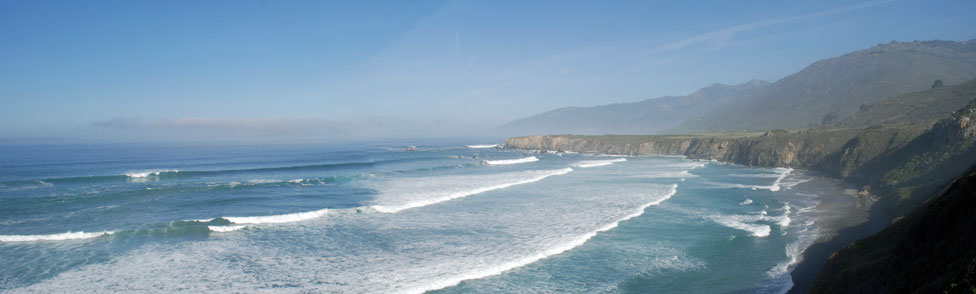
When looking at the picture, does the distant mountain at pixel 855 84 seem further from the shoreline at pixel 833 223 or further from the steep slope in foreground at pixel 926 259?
the steep slope in foreground at pixel 926 259

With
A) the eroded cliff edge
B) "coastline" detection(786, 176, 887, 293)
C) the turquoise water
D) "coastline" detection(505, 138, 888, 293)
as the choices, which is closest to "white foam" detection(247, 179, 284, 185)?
the turquoise water

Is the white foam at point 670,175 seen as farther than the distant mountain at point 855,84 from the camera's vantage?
No

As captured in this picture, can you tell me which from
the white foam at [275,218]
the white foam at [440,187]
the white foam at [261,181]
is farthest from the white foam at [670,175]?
the white foam at [261,181]

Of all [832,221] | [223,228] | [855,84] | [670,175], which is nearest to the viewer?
[832,221]

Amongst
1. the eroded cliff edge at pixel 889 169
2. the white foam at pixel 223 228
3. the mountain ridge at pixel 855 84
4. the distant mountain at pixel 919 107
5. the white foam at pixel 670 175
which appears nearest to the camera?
the eroded cliff edge at pixel 889 169

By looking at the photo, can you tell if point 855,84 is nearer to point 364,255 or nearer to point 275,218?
point 275,218

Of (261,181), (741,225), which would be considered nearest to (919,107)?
(741,225)

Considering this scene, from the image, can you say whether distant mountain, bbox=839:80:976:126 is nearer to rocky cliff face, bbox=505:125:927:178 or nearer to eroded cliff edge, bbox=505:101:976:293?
rocky cliff face, bbox=505:125:927:178

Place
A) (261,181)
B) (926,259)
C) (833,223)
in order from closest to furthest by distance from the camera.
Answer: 1. (926,259)
2. (833,223)
3. (261,181)
